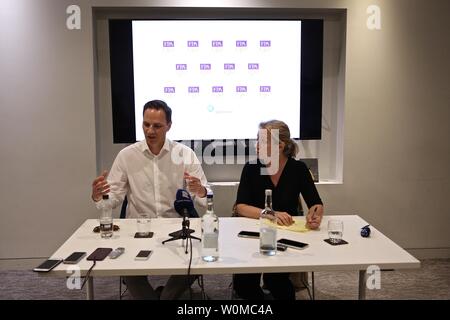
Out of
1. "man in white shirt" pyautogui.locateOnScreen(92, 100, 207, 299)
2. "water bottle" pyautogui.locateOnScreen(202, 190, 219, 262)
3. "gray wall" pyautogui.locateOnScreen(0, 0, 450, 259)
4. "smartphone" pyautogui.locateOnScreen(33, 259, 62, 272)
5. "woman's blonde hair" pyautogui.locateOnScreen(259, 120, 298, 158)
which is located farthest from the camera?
"gray wall" pyautogui.locateOnScreen(0, 0, 450, 259)

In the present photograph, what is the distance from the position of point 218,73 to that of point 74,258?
7.10 feet

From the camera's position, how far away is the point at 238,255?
1.84 metres

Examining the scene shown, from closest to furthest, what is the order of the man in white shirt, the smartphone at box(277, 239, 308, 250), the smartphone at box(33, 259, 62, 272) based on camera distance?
the smartphone at box(33, 259, 62, 272) < the smartphone at box(277, 239, 308, 250) < the man in white shirt

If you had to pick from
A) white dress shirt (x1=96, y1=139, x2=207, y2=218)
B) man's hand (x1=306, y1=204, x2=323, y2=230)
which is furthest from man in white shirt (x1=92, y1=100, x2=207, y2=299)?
man's hand (x1=306, y1=204, x2=323, y2=230)

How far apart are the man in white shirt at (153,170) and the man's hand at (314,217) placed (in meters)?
0.68

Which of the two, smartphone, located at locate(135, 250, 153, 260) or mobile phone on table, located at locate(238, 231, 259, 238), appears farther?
mobile phone on table, located at locate(238, 231, 259, 238)

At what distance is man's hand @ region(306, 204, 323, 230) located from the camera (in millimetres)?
2213

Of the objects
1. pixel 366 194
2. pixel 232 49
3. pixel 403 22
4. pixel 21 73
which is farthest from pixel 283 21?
pixel 21 73

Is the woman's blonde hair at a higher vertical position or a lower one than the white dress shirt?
higher

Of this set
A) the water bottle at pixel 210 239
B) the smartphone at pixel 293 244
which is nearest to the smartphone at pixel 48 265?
the water bottle at pixel 210 239

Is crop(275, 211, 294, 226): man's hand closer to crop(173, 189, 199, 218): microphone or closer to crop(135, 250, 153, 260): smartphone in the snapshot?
crop(173, 189, 199, 218): microphone

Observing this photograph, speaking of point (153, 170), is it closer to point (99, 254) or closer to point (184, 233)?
point (184, 233)

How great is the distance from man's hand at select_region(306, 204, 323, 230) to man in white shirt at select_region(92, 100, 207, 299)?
68cm

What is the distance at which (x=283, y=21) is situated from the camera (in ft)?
11.6
